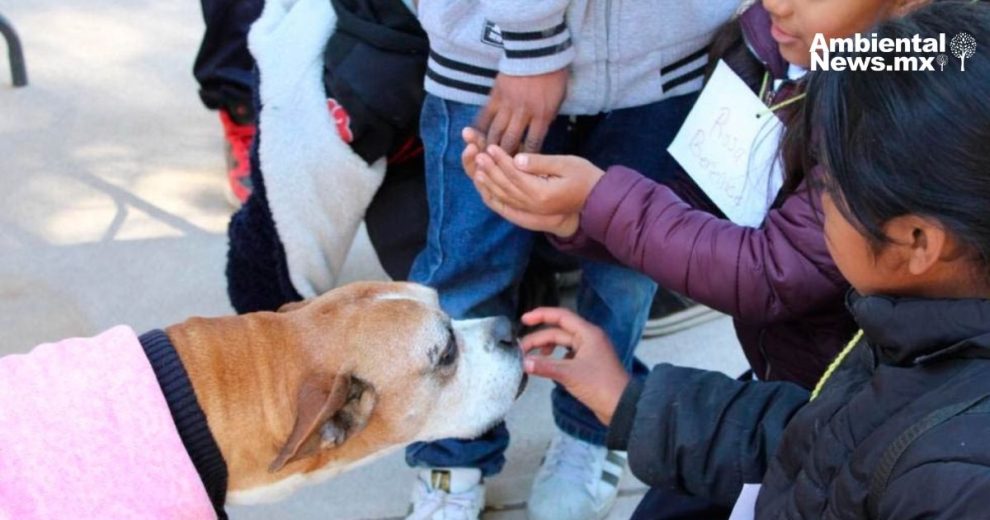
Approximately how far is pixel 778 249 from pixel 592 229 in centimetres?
40

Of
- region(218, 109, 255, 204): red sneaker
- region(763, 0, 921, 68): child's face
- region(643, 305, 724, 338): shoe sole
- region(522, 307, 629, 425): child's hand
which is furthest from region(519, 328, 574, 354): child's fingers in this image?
region(218, 109, 255, 204): red sneaker

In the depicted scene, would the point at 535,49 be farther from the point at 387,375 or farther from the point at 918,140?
the point at 918,140

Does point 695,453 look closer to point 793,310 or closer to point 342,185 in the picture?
point 793,310

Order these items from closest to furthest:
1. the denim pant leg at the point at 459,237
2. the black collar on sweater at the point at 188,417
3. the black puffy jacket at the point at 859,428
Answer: the black puffy jacket at the point at 859,428 → the black collar on sweater at the point at 188,417 → the denim pant leg at the point at 459,237

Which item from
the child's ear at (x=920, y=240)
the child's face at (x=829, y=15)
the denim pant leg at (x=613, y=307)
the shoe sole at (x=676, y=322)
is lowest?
the shoe sole at (x=676, y=322)

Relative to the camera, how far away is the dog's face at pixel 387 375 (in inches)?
90.6

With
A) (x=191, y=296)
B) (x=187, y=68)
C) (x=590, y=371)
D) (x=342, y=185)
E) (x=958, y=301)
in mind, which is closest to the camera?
(x=958, y=301)

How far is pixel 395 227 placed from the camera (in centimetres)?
343

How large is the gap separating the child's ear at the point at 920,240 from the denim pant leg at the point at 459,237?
1.27 m

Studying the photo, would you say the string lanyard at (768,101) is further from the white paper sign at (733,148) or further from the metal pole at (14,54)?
the metal pole at (14,54)

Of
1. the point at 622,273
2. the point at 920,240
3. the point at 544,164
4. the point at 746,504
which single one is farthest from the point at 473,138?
the point at 920,240

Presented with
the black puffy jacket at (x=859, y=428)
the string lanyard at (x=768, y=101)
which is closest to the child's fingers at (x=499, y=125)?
the string lanyard at (x=768, y=101)

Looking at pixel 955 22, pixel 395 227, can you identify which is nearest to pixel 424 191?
pixel 395 227

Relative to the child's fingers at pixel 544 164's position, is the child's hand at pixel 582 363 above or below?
below
